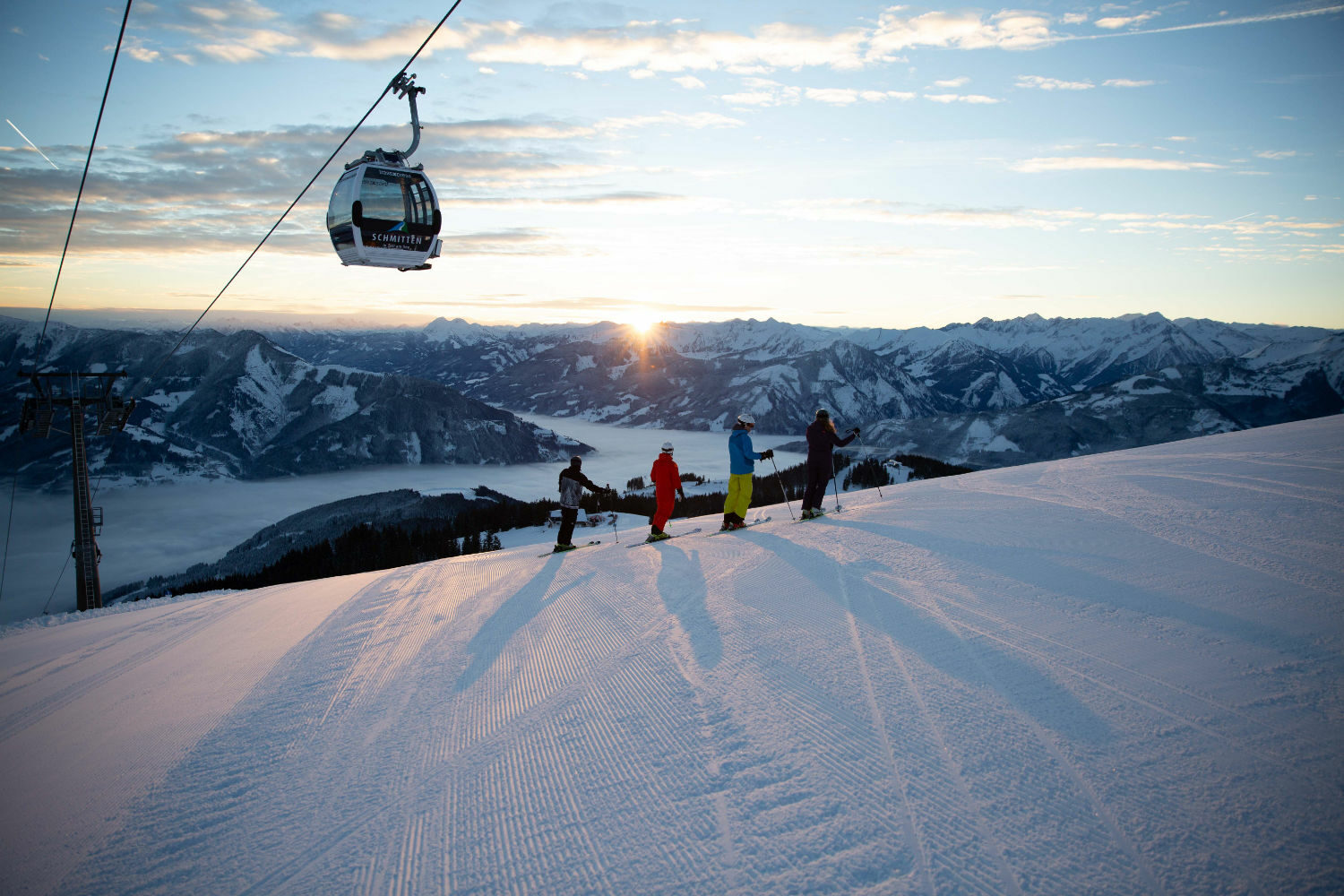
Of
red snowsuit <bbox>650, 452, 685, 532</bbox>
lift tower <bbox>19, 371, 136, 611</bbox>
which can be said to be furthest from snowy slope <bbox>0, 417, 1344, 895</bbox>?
lift tower <bbox>19, 371, 136, 611</bbox>

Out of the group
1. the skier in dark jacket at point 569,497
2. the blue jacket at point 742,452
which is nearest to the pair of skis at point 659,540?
the skier in dark jacket at point 569,497

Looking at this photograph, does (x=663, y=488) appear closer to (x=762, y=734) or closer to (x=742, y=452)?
(x=742, y=452)

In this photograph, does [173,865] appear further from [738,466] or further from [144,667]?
[738,466]

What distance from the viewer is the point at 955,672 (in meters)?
Result: 5.18

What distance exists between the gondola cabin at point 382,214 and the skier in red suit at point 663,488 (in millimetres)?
6223

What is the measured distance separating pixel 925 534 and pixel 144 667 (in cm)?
1006

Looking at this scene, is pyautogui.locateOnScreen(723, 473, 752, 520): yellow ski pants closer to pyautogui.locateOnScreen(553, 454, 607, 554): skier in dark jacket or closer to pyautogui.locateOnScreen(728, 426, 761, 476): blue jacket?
pyautogui.locateOnScreen(728, 426, 761, 476): blue jacket

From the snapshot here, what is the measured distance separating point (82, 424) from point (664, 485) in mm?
28444

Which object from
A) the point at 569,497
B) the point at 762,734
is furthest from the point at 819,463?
the point at 762,734

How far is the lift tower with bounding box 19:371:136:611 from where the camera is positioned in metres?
26.4

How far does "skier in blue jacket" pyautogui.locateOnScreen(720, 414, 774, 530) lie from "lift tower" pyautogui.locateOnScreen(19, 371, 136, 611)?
25430 millimetres

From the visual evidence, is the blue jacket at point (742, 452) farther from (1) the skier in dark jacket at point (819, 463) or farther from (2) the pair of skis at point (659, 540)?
(2) the pair of skis at point (659, 540)

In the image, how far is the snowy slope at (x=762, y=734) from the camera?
3525 mm

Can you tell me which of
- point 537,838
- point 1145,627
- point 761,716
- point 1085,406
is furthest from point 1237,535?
point 1085,406
